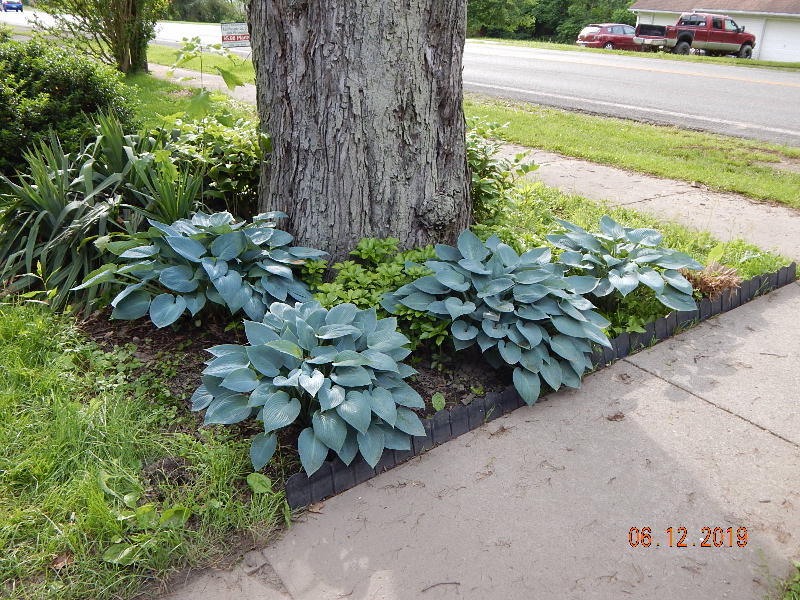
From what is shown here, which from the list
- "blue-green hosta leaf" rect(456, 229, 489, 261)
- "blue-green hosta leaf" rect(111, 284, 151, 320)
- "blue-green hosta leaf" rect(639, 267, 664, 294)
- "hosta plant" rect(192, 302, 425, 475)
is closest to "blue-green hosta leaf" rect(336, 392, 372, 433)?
"hosta plant" rect(192, 302, 425, 475)

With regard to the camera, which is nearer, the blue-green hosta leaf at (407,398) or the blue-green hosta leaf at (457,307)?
the blue-green hosta leaf at (407,398)

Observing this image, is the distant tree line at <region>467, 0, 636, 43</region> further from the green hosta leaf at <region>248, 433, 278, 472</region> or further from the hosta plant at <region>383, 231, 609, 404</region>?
the green hosta leaf at <region>248, 433, 278, 472</region>

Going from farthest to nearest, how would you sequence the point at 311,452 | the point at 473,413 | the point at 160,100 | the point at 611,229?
the point at 160,100, the point at 611,229, the point at 473,413, the point at 311,452

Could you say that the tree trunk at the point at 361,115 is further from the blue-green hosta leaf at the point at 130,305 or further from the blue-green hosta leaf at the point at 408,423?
the blue-green hosta leaf at the point at 408,423

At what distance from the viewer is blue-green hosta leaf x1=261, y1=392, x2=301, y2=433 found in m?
2.37

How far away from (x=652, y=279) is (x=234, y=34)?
383cm

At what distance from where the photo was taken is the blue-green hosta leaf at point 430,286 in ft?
10.3

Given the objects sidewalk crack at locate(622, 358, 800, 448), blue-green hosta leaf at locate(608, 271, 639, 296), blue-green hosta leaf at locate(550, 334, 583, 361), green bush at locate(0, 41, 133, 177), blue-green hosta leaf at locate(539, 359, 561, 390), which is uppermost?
green bush at locate(0, 41, 133, 177)

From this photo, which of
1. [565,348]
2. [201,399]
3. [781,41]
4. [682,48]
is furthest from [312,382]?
[781,41]

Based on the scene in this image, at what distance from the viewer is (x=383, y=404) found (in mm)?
2494

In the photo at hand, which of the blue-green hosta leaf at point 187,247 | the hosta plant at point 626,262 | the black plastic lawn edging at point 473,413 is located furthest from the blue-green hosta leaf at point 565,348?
the blue-green hosta leaf at point 187,247

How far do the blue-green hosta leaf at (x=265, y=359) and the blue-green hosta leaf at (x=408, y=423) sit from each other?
51cm

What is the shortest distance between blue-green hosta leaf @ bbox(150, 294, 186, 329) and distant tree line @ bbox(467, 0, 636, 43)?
44.5 metres

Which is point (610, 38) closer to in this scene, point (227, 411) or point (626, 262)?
point (626, 262)
